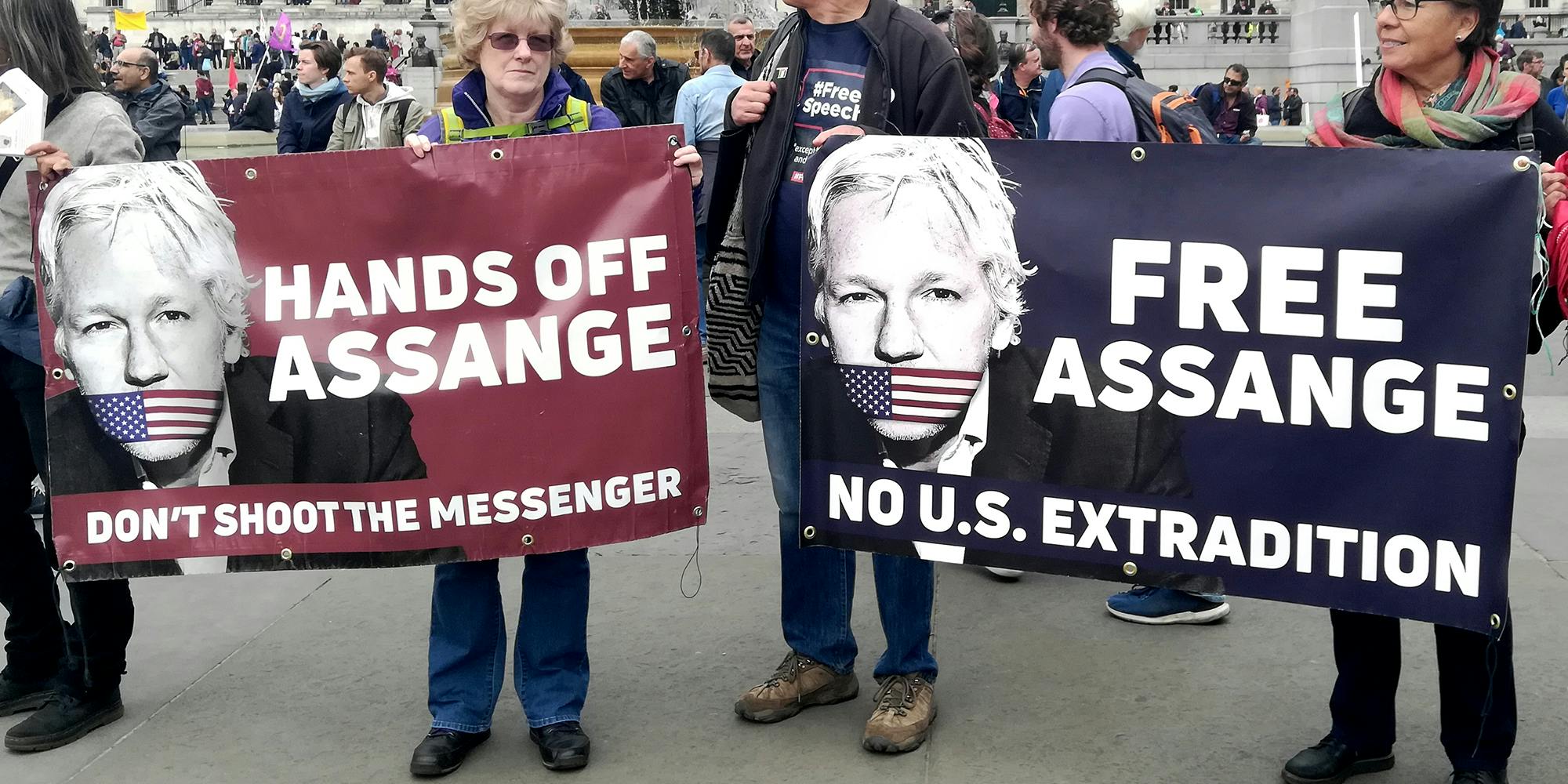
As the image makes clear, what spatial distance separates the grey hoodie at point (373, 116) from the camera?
326 inches

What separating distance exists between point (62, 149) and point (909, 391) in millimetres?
2199

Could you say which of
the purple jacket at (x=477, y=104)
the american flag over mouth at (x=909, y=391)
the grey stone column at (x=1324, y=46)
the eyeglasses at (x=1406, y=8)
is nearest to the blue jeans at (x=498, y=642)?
the american flag over mouth at (x=909, y=391)

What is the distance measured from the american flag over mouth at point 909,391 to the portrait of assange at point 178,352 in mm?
1076

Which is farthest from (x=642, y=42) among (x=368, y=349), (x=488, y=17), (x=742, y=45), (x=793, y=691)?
(x=793, y=691)

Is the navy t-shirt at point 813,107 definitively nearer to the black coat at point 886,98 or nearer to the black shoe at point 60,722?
the black coat at point 886,98

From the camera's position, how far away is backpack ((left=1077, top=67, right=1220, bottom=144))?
13.7ft

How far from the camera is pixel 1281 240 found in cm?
322

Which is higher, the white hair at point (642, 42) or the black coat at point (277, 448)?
the white hair at point (642, 42)

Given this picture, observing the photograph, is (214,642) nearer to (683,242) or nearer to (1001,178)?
(683,242)

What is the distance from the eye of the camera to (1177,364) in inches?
131

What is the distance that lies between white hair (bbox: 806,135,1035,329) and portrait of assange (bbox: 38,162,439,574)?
1.16 meters

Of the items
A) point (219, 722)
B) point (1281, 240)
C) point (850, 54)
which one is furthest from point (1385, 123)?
point (219, 722)

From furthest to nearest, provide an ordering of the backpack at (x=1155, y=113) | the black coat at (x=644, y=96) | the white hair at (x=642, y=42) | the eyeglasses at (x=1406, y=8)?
the black coat at (x=644, y=96) → the white hair at (x=642, y=42) → the backpack at (x=1155, y=113) → the eyeglasses at (x=1406, y=8)

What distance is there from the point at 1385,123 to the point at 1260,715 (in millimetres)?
1532
